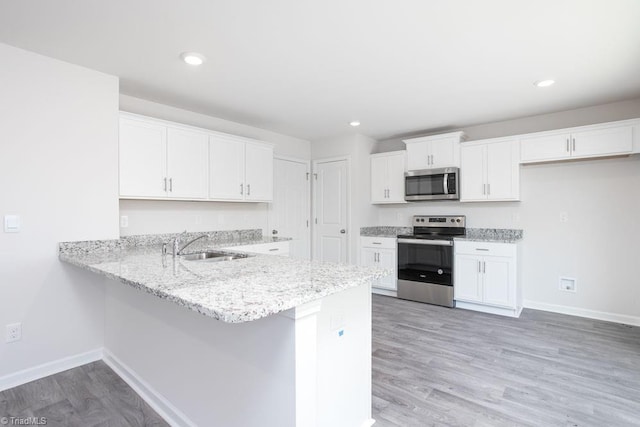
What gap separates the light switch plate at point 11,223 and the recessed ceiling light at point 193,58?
163cm

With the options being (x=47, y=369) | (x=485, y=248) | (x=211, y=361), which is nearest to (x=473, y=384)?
(x=211, y=361)

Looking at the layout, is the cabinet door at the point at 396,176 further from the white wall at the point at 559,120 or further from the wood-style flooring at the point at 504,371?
the wood-style flooring at the point at 504,371

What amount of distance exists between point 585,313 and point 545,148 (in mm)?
1919

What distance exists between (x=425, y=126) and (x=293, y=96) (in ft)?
6.68

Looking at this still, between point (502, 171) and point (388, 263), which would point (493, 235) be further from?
point (388, 263)

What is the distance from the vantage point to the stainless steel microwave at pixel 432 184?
4172 mm

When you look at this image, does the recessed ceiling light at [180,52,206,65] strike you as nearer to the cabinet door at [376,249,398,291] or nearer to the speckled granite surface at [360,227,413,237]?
the speckled granite surface at [360,227,413,237]

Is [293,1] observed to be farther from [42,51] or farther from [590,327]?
[590,327]

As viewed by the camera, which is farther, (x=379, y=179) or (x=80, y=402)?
(x=379, y=179)

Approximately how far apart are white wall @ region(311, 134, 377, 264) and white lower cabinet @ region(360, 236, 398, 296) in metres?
0.13

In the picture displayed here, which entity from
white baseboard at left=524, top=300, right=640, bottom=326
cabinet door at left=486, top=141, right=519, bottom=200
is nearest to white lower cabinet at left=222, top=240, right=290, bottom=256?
cabinet door at left=486, top=141, right=519, bottom=200

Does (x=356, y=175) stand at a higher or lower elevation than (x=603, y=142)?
lower

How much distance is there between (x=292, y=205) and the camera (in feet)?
16.0

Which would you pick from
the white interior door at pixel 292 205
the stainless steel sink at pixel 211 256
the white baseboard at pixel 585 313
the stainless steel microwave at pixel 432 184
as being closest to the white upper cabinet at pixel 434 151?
the stainless steel microwave at pixel 432 184
